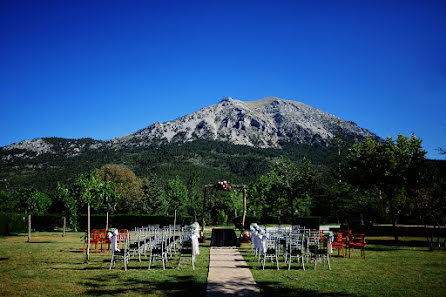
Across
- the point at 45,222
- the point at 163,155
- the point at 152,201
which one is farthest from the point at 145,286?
the point at 163,155

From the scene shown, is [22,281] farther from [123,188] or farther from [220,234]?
[123,188]

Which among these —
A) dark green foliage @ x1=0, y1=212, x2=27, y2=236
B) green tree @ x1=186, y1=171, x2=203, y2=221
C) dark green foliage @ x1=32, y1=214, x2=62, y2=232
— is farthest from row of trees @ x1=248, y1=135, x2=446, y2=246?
green tree @ x1=186, y1=171, x2=203, y2=221

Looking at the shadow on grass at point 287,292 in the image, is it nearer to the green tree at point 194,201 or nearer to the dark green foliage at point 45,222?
the dark green foliage at point 45,222

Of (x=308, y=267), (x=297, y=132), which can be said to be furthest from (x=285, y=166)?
(x=297, y=132)

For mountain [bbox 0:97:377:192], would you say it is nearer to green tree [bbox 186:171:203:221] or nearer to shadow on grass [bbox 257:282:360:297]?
green tree [bbox 186:171:203:221]

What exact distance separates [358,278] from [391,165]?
47.1 ft

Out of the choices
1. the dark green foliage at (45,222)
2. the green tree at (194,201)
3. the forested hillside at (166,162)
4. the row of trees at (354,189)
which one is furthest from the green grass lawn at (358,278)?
the forested hillside at (166,162)

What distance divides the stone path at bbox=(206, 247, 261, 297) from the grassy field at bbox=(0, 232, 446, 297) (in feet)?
0.79

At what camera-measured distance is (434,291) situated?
24.2 ft

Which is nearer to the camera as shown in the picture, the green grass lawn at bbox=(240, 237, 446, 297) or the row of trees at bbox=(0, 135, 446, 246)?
the green grass lawn at bbox=(240, 237, 446, 297)

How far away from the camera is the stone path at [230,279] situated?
6984mm

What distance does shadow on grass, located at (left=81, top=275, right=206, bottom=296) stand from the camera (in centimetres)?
698

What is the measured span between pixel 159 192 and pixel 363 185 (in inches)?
1326

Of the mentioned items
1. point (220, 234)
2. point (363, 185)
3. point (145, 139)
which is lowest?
point (220, 234)
